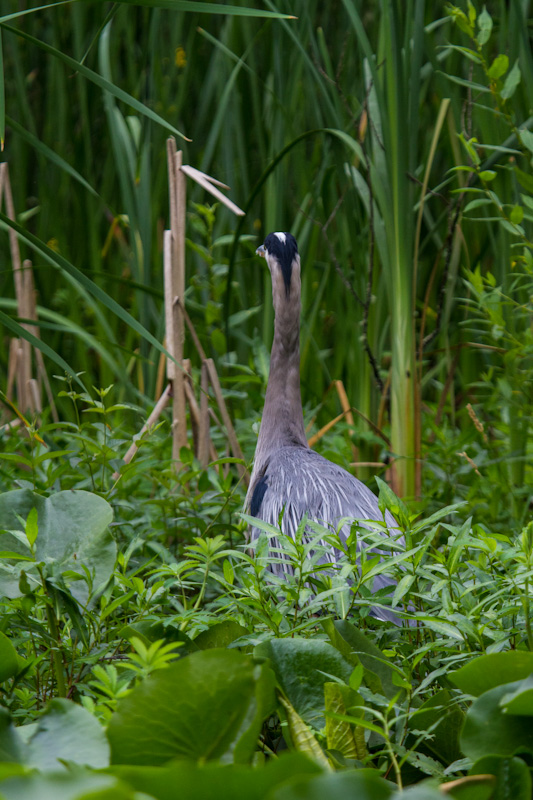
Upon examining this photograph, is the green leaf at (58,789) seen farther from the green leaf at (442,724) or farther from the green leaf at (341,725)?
the green leaf at (442,724)

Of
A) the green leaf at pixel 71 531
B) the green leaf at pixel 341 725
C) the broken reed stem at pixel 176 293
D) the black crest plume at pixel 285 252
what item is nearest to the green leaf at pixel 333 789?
the green leaf at pixel 341 725

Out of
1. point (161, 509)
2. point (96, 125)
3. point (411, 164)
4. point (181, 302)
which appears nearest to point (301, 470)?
point (161, 509)

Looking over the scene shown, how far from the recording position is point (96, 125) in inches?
206

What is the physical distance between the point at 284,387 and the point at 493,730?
6.41ft

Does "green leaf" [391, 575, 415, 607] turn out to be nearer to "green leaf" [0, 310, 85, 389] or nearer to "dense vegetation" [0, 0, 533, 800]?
"dense vegetation" [0, 0, 533, 800]

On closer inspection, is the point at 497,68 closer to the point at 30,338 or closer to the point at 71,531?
the point at 30,338

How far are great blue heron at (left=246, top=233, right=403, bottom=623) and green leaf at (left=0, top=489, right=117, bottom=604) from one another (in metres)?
0.80

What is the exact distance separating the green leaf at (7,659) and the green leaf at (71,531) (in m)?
0.20

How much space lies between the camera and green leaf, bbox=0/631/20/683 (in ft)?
4.24

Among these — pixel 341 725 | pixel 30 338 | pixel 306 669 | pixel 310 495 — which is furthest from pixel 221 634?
pixel 310 495

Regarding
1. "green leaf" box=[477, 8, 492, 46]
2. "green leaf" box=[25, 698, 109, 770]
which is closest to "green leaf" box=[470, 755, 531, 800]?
"green leaf" box=[25, 698, 109, 770]

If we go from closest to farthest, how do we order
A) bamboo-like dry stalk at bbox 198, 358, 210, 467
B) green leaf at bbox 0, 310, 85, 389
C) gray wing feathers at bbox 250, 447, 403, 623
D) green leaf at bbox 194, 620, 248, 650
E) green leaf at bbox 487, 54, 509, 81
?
green leaf at bbox 194, 620, 248, 650
green leaf at bbox 0, 310, 85, 389
green leaf at bbox 487, 54, 509, 81
gray wing feathers at bbox 250, 447, 403, 623
bamboo-like dry stalk at bbox 198, 358, 210, 467

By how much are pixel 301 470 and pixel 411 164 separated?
1099 millimetres

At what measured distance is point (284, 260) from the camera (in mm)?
3078
